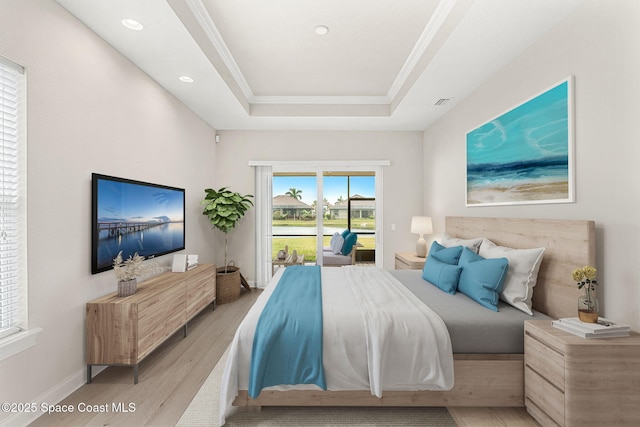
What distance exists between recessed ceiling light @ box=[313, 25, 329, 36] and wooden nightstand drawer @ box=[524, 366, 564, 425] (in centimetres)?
302

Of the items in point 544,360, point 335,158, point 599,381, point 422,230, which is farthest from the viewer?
point 335,158

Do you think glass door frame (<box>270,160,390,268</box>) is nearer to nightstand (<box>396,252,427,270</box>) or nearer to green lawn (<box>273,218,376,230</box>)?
green lawn (<box>273,218,376,230</box>)

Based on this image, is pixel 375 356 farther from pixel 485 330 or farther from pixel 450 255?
pixel 450 255

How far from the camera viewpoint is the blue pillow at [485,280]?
204 cm

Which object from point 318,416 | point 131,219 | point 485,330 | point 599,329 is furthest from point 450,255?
point 131,219

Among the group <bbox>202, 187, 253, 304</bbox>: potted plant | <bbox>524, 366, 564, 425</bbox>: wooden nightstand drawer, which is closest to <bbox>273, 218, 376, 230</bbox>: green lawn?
<bbox>202, 187, 253, 304</bbox>: potted plant

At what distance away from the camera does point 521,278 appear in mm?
2039

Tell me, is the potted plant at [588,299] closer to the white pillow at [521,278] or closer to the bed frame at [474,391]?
the bed frame at [474,391]

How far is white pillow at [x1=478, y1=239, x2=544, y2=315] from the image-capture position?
201cm

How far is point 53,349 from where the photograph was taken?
1.86m

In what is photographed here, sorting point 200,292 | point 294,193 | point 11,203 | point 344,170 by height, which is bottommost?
point 200,292

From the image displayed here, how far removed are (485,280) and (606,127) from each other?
122 cm

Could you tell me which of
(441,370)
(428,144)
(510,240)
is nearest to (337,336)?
(441,370)

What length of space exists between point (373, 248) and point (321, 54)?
10.1 feet
